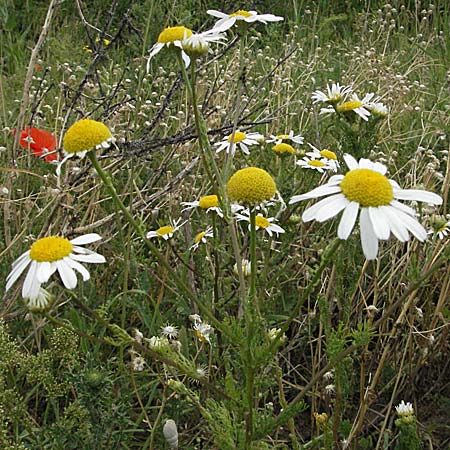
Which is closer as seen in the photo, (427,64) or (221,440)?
(221,440)

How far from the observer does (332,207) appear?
0.76m

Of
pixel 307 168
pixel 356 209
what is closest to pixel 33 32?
pixel 307 168

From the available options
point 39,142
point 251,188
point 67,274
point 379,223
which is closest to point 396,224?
point 379,223

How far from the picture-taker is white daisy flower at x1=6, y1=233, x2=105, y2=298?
30.9 inches

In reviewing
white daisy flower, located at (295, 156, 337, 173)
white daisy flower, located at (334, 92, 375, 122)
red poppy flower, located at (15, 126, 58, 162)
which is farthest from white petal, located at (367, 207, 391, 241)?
red poppy flower, located at (15, 126, 58, 162)

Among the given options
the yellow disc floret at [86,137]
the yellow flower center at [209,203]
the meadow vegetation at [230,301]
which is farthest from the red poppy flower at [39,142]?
the yellow disc floret at [86,137]

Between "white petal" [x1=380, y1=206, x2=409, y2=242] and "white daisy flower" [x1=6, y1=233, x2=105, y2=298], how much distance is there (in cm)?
32

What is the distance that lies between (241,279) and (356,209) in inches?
7.9

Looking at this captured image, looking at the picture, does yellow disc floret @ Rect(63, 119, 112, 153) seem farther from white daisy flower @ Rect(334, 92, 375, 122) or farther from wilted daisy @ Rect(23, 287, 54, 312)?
white daisy flower @ Rect(334, 92, 375, 122)

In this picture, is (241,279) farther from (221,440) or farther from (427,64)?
(427,64)

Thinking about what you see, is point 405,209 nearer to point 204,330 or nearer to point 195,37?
point 195,37

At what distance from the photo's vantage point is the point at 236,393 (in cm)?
96

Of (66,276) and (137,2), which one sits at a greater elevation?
(66,276)

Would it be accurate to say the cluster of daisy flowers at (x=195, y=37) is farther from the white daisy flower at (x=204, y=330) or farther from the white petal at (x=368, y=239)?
the white daisy flower at (x=204, y=330)
